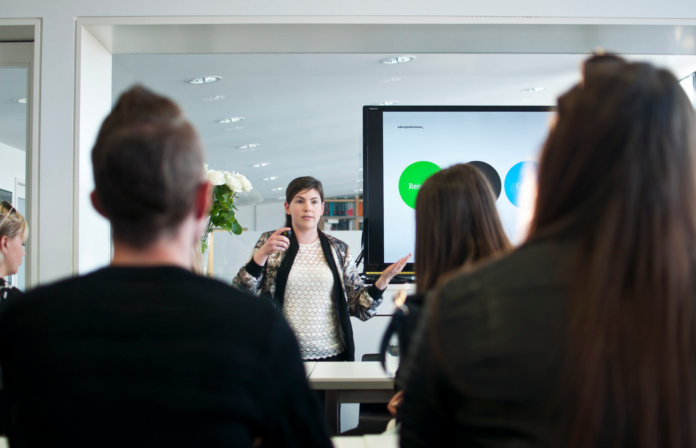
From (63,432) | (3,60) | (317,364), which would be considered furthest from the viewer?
(3,60)

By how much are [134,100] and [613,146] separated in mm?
639

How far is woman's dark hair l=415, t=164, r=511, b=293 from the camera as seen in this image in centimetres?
124

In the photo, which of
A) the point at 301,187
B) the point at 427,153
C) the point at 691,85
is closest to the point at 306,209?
the point at 301,187

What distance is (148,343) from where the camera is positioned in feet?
2.22

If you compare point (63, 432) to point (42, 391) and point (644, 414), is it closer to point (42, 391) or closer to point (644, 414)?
point (42, 391)

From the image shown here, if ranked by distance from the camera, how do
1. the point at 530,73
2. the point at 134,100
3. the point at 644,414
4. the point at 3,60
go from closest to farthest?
the point at 644,414, the point at 134,100, the point at 3,60, the point at 530,73

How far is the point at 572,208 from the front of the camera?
2.00ft

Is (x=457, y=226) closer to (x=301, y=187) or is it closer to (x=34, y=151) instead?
(x=301, y=187)

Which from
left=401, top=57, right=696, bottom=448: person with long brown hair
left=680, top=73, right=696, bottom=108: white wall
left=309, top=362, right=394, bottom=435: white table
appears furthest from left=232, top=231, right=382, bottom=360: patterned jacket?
left=680, top=73, right=696, bottom=108: white wall

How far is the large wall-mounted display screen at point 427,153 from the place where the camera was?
2.66 metres

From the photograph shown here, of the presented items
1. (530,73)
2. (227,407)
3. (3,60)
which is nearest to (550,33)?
(530,73)

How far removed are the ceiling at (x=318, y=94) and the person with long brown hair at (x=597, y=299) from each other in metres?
2.89

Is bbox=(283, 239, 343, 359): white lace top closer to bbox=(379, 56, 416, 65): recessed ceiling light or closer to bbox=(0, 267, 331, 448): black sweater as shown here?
Result: bbox=(379, 56, 416, 65): recessed ceiling light

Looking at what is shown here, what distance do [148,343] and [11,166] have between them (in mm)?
2446
